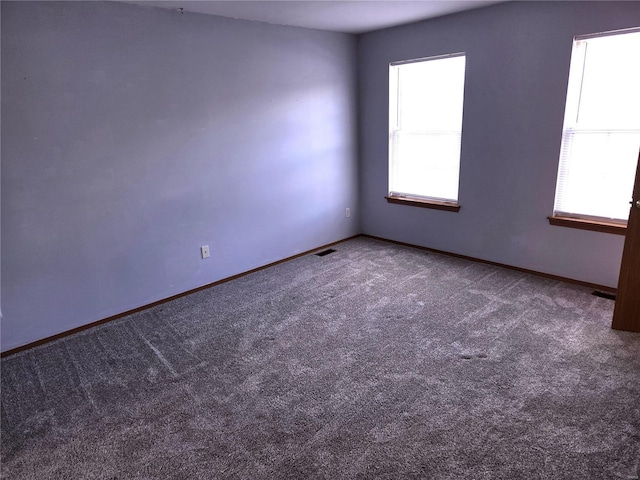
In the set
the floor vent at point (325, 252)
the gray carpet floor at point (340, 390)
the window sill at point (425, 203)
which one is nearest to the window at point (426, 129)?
the window sill at point (425, 203)

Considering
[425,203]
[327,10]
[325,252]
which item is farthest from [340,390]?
[327,10]

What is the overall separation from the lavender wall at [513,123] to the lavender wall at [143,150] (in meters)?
1.24

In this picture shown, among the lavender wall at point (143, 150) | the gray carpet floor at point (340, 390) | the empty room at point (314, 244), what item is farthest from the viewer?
the lavender wall at point (143, 150)

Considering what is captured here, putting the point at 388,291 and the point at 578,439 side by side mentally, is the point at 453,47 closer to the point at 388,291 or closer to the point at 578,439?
the point at 388,291

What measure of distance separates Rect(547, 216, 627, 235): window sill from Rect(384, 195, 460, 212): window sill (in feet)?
2.92

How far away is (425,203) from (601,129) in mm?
1623

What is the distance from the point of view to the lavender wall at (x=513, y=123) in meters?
3.11

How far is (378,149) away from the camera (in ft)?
14.8

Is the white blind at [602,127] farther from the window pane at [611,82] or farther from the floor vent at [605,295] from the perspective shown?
the floor vent at [605,295]

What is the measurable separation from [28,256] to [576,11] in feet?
13.7

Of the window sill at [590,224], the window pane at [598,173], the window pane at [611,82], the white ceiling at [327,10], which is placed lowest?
the window sill at [590,224]

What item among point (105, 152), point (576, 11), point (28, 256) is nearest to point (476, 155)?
point (576, 11)

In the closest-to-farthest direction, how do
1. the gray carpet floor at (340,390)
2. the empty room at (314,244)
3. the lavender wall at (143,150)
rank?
the gray carpet floor at (340,390) < the empty room at (314,244) < the lavender wall at (143,150)

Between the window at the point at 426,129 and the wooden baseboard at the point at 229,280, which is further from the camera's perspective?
the window at the point at 426,129
